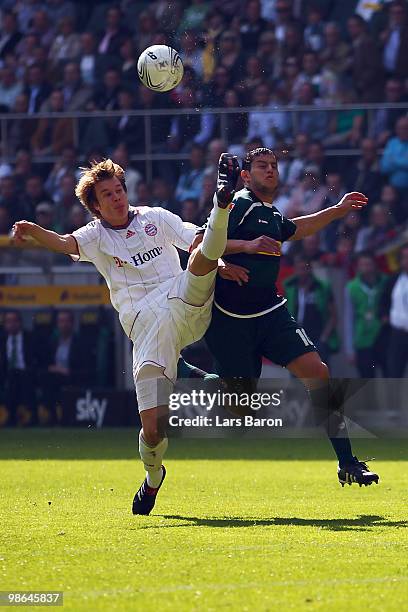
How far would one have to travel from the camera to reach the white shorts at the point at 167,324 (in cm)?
823

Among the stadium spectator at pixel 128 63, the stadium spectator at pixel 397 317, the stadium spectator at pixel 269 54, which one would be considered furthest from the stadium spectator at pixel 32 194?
the stadium spectator at pixel 397 317

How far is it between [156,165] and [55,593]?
39.5 ft

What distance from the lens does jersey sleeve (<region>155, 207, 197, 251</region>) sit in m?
8.51

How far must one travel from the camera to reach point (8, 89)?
781 inches

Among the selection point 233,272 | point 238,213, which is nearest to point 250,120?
point 238,213

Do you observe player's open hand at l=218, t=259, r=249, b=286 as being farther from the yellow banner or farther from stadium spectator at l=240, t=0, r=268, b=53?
stadium spectator at l=240, t=0, r=268, b=53

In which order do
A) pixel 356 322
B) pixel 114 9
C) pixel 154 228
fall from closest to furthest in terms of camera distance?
pixel 154 228 < pixel 356 322 < pixel 114 9

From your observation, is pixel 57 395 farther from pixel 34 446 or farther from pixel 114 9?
pixel 114 9

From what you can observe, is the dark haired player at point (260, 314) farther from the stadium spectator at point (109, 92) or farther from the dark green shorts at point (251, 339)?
the stadium spectator at point (109, 92)

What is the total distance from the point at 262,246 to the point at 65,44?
41.2 feet

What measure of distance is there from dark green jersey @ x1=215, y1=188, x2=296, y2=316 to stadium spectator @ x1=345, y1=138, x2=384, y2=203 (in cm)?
811

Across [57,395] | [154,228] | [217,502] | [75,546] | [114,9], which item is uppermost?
[114,9]

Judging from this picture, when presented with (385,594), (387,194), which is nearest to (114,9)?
(387,194)

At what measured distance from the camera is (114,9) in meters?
19.9
